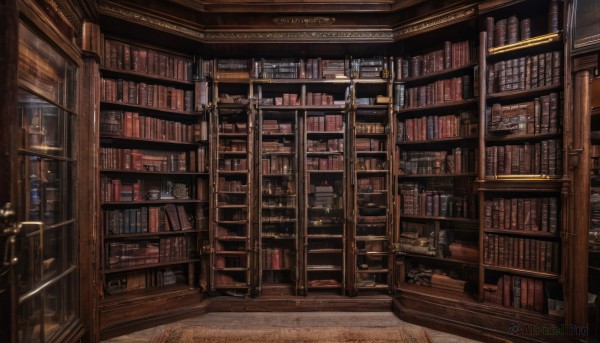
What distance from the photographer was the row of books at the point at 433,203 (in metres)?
3.12

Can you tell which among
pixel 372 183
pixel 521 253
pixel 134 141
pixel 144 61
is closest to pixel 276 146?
pixel 372 183

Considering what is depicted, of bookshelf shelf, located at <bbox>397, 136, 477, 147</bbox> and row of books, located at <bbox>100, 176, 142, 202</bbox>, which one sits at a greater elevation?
bookshelf shelf, located at <bbox>397, 136, 477, 147</bbox>

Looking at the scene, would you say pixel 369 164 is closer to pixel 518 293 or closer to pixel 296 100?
pixel 296 100

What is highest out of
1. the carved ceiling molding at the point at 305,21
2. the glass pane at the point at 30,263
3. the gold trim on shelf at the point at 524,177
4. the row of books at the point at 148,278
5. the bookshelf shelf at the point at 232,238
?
the carved ceiling molding at the point at 305,21

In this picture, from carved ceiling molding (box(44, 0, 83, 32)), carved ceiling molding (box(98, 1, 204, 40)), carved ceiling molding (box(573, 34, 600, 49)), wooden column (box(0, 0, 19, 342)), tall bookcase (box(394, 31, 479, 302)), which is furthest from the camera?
tall bookcase (box(394, 31, 479, 302))

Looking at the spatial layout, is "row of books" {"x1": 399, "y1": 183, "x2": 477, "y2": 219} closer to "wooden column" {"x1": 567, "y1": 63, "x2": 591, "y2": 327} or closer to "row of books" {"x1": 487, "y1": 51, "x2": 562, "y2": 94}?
"wooden column" {"x1": 567, "y1": 63, "x2": 591, "y2": 327}

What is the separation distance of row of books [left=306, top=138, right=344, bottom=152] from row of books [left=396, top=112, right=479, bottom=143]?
650 millimetres

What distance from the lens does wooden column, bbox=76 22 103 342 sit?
2385 mm

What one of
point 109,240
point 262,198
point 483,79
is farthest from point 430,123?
point 109,240

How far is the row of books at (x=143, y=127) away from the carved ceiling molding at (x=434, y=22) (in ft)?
7.62

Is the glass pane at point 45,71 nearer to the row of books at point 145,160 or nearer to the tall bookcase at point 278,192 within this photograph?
the row of books at point 145,160

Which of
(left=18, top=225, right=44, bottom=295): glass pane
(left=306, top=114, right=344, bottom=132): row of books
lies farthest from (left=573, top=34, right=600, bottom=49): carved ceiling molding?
(left=18, top=225, right=44, bottom=295): glass pane

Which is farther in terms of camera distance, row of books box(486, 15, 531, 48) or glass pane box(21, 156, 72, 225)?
row of books box(486, 15, 531, 48)

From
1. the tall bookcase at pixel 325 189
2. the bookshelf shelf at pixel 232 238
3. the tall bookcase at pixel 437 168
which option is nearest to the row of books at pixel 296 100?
the tall bookcase at pixel 325 189
